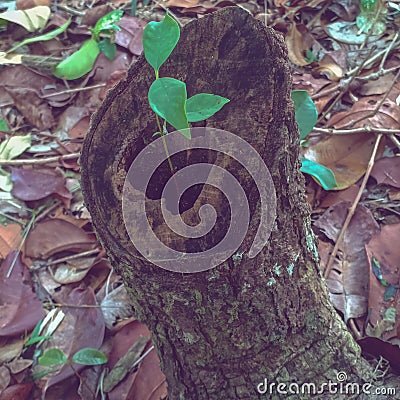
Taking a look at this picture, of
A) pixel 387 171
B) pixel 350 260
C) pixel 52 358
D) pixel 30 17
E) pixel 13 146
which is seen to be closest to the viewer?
pixel 52 358

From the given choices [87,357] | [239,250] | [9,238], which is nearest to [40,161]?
[9,238]

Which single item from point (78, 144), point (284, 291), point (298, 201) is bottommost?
point (78, 144)

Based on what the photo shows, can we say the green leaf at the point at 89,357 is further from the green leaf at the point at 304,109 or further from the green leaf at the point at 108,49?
the green leaf at the point at 108,49

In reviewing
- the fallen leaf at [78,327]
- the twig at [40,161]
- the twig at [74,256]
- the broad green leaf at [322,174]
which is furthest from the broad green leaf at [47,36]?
the broad green leaf at [322,174]

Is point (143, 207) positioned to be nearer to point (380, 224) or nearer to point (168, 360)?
point (168, 360)

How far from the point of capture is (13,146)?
178 cm

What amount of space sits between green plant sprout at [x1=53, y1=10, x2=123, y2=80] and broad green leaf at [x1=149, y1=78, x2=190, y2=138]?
1.24 meters

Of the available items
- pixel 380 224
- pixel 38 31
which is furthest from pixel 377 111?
pixel 38 31

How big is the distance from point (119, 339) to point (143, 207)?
68 centimetres

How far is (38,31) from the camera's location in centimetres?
212

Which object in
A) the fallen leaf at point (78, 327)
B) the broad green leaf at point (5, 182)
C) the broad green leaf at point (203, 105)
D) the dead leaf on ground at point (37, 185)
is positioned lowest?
the fallen leaf at point (78, 327)

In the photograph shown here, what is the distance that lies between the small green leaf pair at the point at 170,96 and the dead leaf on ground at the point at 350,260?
2.36 feet

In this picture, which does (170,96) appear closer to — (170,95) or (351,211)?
(170,95)

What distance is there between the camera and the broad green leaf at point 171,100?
69 centimetres
